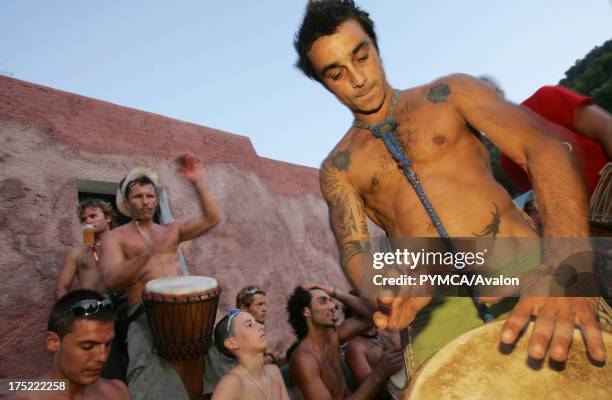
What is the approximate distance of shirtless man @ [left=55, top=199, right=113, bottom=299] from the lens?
171 inches

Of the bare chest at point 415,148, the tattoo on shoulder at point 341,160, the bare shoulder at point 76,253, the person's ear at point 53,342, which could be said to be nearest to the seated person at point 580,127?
the bare chest at point 415,148

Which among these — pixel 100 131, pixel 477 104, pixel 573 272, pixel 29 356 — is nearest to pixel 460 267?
pixel 573 272

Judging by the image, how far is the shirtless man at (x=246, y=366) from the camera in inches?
125

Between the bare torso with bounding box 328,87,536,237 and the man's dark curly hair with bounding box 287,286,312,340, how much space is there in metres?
2.51

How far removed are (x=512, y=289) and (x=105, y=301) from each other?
2.45m

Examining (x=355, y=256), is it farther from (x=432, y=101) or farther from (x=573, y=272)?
(x=573, y=272)

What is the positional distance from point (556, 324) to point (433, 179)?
3.30 ft

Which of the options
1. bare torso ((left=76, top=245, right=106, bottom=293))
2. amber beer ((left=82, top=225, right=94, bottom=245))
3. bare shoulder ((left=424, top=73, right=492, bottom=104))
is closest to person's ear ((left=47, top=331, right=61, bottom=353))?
bare torso ((left=76, top=245, right=106, bottom=293))

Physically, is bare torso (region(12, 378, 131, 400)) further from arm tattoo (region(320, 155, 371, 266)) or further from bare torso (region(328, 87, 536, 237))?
bare torso (region(328, 87, 536, 237))

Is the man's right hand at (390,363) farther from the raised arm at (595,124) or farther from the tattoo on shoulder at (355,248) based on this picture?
the raised arm at (595,124)

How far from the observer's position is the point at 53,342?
9.55 ft

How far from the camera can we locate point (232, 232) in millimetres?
7266

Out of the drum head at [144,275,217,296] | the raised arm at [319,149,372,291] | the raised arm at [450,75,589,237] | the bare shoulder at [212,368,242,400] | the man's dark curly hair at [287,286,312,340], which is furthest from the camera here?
the man's dark curly hair at [287,286,312,340]

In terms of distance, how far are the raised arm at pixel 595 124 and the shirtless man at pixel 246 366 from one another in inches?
97.8
